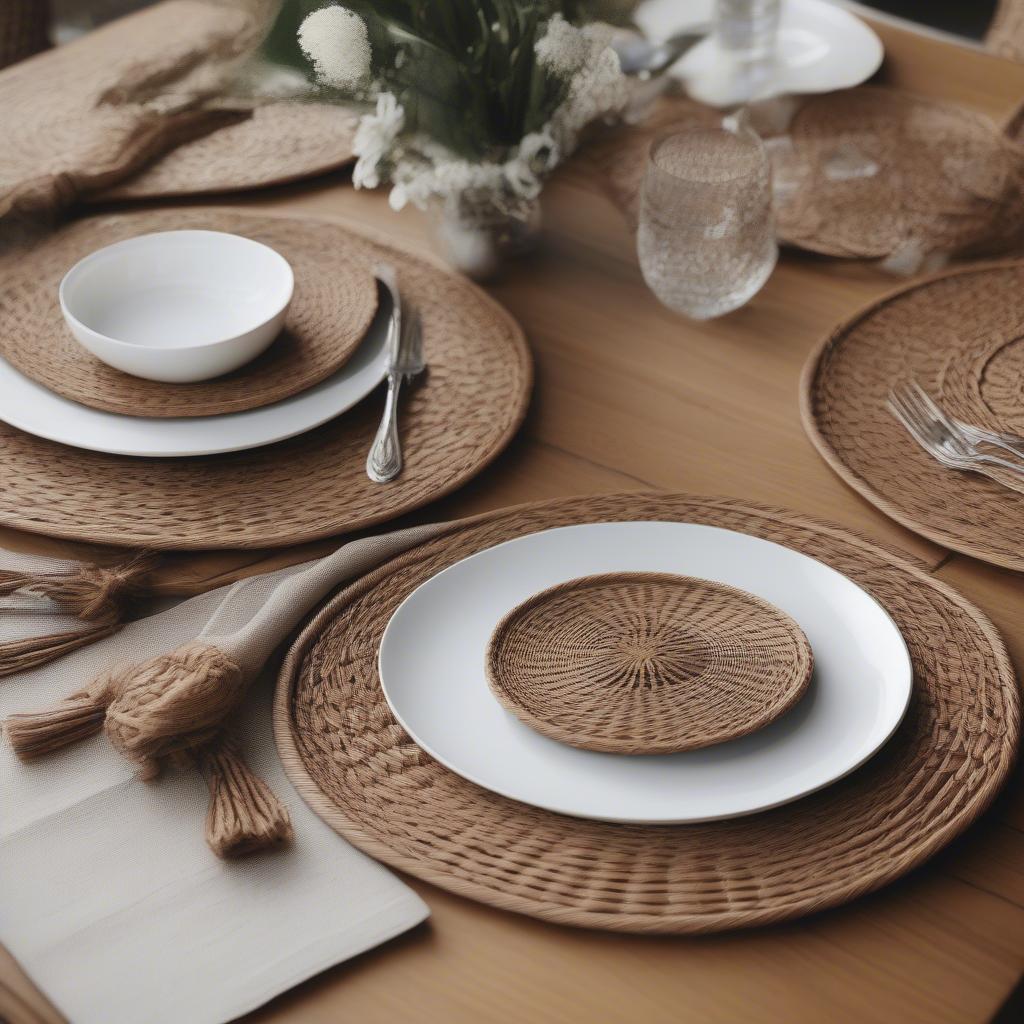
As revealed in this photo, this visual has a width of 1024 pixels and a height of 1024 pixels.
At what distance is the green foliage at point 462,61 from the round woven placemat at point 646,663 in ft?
1.44

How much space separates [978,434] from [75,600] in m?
0.59

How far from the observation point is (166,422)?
841 millimetres

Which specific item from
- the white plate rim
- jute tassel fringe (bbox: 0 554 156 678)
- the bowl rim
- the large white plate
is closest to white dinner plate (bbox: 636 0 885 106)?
the white plate rim

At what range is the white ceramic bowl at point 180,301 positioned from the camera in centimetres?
Answer: 85

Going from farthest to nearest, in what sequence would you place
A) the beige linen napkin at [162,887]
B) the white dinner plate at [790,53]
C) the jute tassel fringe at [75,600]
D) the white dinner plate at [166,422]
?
the white dinner plate at [790,53], the white dinner plate at [166,422], the jute tassel fringe at [75,600], the beige linen napkin at [162,887]

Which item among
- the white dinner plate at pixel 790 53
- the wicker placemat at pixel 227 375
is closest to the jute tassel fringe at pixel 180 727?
the wicker placemat at pixel 227 375

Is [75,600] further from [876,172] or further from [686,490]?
[876,172]

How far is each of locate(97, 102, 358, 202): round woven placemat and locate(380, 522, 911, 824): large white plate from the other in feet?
1.94

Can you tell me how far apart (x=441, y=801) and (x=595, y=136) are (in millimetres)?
811

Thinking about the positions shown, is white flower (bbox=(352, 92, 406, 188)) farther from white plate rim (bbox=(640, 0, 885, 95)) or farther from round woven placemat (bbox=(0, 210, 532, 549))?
white plate rim (bbox=(640, 0, 885, 95))

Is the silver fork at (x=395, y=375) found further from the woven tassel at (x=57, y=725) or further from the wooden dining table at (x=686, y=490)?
the woven tassel at (x=57, y=725)

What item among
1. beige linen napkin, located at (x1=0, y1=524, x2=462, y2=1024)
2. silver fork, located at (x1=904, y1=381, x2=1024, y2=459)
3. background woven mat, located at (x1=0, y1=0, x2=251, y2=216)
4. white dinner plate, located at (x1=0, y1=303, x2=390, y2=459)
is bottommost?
beige linen napkin, located at (x1=0, y1=524, x2=462, y2=1024)

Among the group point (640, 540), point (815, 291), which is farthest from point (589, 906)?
point (815, 291)

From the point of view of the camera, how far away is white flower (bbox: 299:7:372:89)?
85cm
